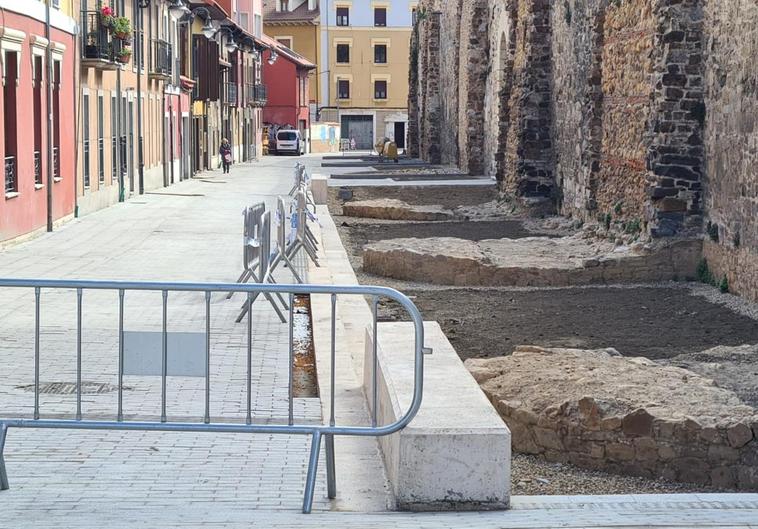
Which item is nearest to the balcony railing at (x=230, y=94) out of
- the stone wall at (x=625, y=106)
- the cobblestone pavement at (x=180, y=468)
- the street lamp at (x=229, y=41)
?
the street lamp at (x=229, y=41)

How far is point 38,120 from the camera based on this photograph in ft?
72.6

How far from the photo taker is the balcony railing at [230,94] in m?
57.8

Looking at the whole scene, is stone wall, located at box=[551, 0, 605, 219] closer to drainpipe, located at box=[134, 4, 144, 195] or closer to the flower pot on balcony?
the flower pot on balcony

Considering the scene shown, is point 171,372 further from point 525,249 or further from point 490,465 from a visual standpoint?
point 525,249

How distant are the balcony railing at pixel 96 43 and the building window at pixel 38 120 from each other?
13.8 feet

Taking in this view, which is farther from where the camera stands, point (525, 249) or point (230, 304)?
point (525, 249)

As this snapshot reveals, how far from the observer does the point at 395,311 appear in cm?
1295

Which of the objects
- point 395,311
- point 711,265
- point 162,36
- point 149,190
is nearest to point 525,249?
point 711,265

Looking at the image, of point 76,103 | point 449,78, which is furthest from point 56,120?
point 449,78

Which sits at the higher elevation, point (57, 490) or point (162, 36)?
point (162, 36)

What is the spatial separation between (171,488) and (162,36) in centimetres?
3372

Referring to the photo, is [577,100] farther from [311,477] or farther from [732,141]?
[311,477]

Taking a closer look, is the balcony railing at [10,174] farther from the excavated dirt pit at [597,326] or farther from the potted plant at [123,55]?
Answer: the potted plant at [123,55]

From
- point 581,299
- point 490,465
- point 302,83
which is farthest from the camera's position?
point 302,83
